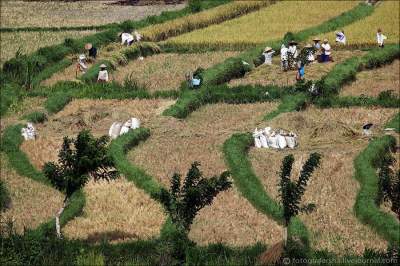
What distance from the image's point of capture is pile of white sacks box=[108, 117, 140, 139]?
28125mm

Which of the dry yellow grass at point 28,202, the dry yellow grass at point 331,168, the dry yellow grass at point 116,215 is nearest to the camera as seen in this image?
the dry yellow grass at point 331,168

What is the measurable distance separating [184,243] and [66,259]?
2045 millimetres

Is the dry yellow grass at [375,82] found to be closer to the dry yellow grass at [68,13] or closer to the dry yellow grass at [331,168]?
the dry yellow grass at [331,168]

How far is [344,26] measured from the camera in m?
41.9

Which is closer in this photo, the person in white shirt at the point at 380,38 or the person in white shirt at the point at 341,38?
the person in white shirt at the point at 380,38

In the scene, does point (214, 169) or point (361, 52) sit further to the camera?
point (361, 52)

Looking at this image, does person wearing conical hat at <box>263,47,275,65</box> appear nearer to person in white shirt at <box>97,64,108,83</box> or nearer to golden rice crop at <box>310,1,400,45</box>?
golden rice crop at <box>310,1,400,45</box>

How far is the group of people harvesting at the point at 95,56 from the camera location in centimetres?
3462

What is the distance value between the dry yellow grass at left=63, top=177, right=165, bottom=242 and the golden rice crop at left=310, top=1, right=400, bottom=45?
1634 cm

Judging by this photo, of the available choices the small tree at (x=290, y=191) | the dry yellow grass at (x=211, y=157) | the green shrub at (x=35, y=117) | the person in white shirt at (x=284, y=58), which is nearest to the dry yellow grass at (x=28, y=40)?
the green shrub at (x=35, y=117)

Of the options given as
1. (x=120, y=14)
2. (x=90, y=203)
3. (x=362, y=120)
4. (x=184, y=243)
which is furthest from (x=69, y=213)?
(x=120, y=14)

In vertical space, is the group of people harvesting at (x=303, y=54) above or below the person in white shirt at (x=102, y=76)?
below

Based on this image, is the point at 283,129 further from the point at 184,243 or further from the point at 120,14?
the point at 120,14

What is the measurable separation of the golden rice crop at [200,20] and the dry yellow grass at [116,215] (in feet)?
57.8
